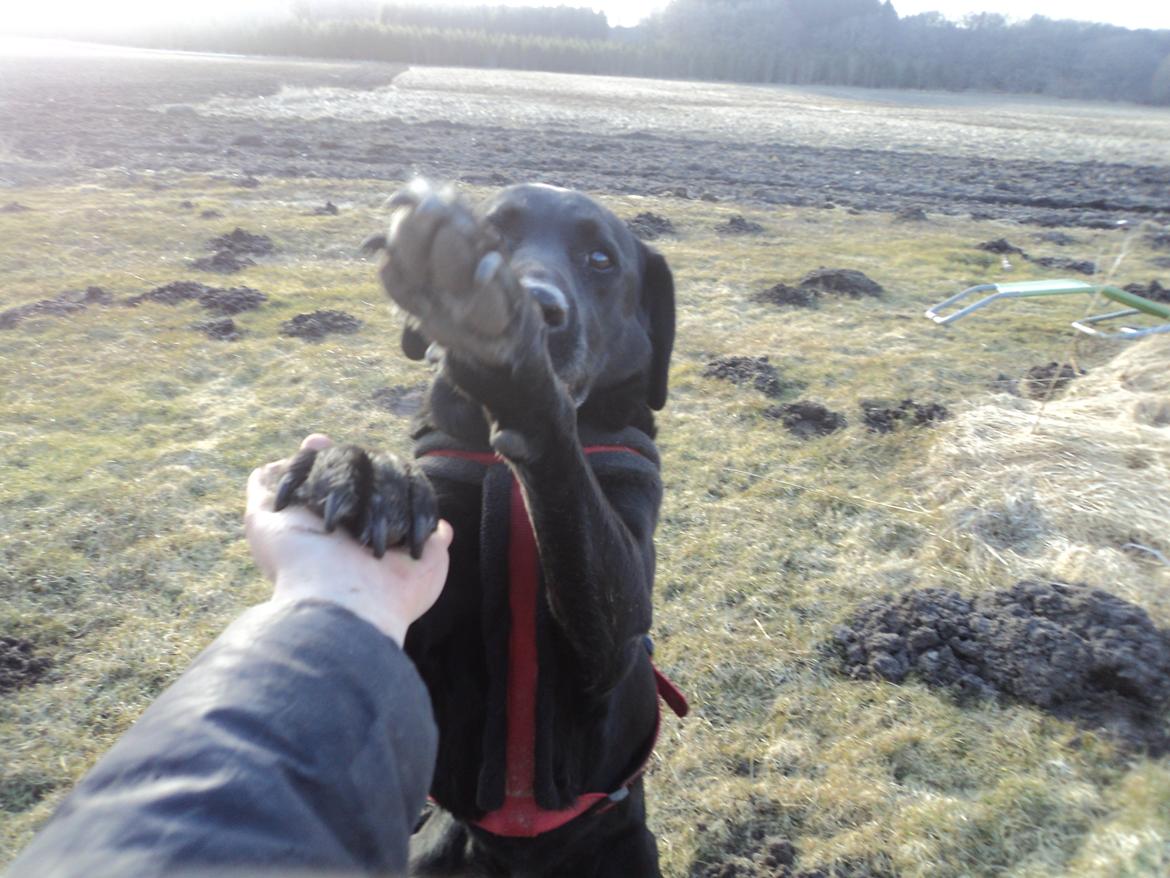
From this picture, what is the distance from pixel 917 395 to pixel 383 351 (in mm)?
4427

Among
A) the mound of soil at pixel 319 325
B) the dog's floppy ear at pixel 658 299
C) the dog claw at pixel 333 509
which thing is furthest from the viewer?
the mound of soil at pixel 319 325

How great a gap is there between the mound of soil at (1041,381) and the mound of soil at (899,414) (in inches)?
33.9

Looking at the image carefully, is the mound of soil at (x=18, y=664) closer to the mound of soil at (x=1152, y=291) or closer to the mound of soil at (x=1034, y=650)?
the mound of soil at (x=1034, y=650)

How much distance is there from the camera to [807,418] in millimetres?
5855

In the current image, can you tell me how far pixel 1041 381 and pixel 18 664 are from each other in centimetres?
689

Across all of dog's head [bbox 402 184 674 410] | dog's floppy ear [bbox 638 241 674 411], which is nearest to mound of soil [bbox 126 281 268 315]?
dog's head [bbox 402 184 674 410]

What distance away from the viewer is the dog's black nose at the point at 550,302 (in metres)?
2.05

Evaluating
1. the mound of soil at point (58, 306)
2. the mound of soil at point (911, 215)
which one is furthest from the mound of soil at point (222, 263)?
the mound of soil at point (911, 215)

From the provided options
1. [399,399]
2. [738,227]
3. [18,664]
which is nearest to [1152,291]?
[738,227]

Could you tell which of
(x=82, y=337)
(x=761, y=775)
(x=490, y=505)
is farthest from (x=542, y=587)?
(x=82, y=337)

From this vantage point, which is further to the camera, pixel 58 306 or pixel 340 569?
pixel 58 306

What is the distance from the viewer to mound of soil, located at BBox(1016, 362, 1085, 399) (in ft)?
20.7

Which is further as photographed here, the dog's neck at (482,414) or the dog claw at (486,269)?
the dog's neck at (482,414)

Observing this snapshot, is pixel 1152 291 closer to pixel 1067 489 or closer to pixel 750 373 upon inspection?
pixel 750 373
